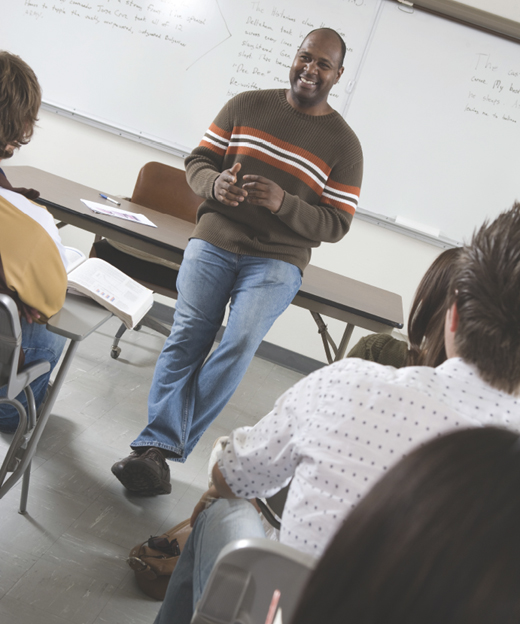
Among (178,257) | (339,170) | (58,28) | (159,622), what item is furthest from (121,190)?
(159,622)

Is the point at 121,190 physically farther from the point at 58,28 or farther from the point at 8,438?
the point at 8,438

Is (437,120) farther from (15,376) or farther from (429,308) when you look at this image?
(15,376)

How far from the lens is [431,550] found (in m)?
0.29

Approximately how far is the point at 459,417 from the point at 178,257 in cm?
171

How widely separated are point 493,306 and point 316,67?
1.53 meters

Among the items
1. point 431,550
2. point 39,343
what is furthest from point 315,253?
point 431,550

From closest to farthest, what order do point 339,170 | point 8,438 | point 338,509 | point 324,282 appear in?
point 338,509 < point 8,438 < point 339,170 < point 324,282

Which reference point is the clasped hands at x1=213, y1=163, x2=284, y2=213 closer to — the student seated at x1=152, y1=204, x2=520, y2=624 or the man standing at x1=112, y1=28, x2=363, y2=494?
the man standing at x1=112, y1=28, x2=363, y2=494

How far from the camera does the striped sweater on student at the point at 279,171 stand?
6.42 feet

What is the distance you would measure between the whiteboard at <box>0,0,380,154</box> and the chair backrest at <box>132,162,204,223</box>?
2.21ft

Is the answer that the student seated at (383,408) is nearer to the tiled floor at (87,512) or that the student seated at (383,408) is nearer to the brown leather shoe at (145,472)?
the tiled floor at (87,512)

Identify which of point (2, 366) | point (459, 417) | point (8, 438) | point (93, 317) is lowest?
point (8, 438)

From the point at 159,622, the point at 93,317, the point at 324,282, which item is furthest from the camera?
the point at 324,282

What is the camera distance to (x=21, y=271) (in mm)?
1208
